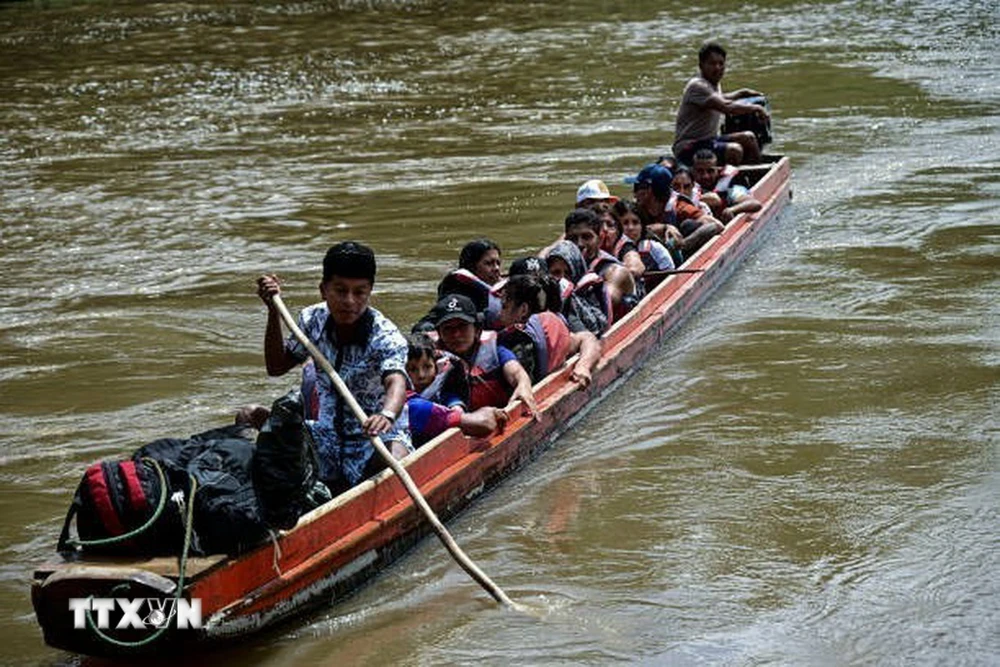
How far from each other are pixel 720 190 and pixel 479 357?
17.8 feet

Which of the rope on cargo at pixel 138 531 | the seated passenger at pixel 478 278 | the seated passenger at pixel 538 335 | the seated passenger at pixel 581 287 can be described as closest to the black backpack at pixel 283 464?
the rope on cargo at pixel 138 531

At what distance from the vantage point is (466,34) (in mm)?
26750

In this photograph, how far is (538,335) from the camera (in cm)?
860

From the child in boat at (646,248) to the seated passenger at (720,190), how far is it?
67.6 inches

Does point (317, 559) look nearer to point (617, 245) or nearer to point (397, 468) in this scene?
point (397, 468)

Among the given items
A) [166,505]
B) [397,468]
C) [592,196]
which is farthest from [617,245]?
[166,505]

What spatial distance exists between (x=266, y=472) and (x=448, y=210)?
29.0 ft

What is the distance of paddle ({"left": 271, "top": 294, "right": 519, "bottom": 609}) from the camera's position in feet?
21.4

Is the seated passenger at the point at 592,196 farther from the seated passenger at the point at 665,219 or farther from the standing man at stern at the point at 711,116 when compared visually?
the standing man at stern at the point at 711,116

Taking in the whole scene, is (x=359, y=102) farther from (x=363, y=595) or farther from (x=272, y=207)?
(x=363, y=595)

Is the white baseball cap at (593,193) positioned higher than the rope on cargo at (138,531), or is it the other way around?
the white baseball cap at (593,193)

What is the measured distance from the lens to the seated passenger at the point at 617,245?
1053 centimetres

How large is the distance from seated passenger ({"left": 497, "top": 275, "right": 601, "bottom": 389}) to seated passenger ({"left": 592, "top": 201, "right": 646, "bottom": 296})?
1601mm

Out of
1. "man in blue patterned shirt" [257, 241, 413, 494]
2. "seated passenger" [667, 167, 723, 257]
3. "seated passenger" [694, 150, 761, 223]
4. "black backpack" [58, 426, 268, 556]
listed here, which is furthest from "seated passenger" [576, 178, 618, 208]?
"black backpack" [58, 426, 268, 556]
